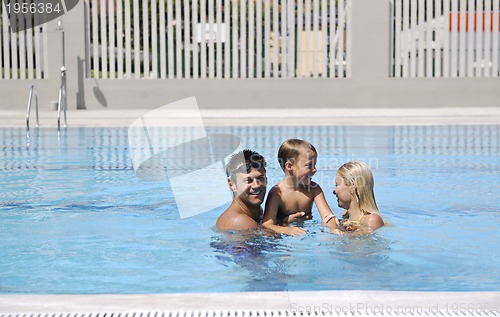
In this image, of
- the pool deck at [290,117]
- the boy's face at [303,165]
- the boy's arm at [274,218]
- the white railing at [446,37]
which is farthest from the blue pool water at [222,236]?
the white railing at [446,37]

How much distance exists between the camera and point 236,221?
5.23 meters

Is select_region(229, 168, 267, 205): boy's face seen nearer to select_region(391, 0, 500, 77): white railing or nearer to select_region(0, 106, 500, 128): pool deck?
select_region(0, 106, 500, 128): pool deck

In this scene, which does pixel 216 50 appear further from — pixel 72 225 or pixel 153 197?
pixel 72 225

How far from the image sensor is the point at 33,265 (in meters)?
4.61

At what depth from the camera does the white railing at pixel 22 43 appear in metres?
17.6

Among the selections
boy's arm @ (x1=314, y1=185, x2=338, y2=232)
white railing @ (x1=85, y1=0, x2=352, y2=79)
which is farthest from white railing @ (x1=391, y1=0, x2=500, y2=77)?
boy's arm @ (x1=314, y1=185, x2=338, y2=232)

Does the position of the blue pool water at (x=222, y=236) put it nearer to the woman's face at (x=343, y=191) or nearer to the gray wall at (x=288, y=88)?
the woman's face at (x=343, y=191)

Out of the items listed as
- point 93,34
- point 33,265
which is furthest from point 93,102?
point 33,265

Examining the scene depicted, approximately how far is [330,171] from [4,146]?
15.1 feet

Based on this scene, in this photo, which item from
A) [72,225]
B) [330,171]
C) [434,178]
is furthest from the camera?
[330,171]

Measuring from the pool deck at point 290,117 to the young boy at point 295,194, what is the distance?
7814 mm

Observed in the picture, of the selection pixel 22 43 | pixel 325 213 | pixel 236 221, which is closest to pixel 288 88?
pixel 22 43

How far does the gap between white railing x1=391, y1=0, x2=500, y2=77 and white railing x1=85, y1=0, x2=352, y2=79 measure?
1202 mm

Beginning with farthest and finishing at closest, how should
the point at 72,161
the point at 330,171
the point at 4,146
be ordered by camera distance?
the point at 4,146 < the point at 72,161 < the point at 330,171
